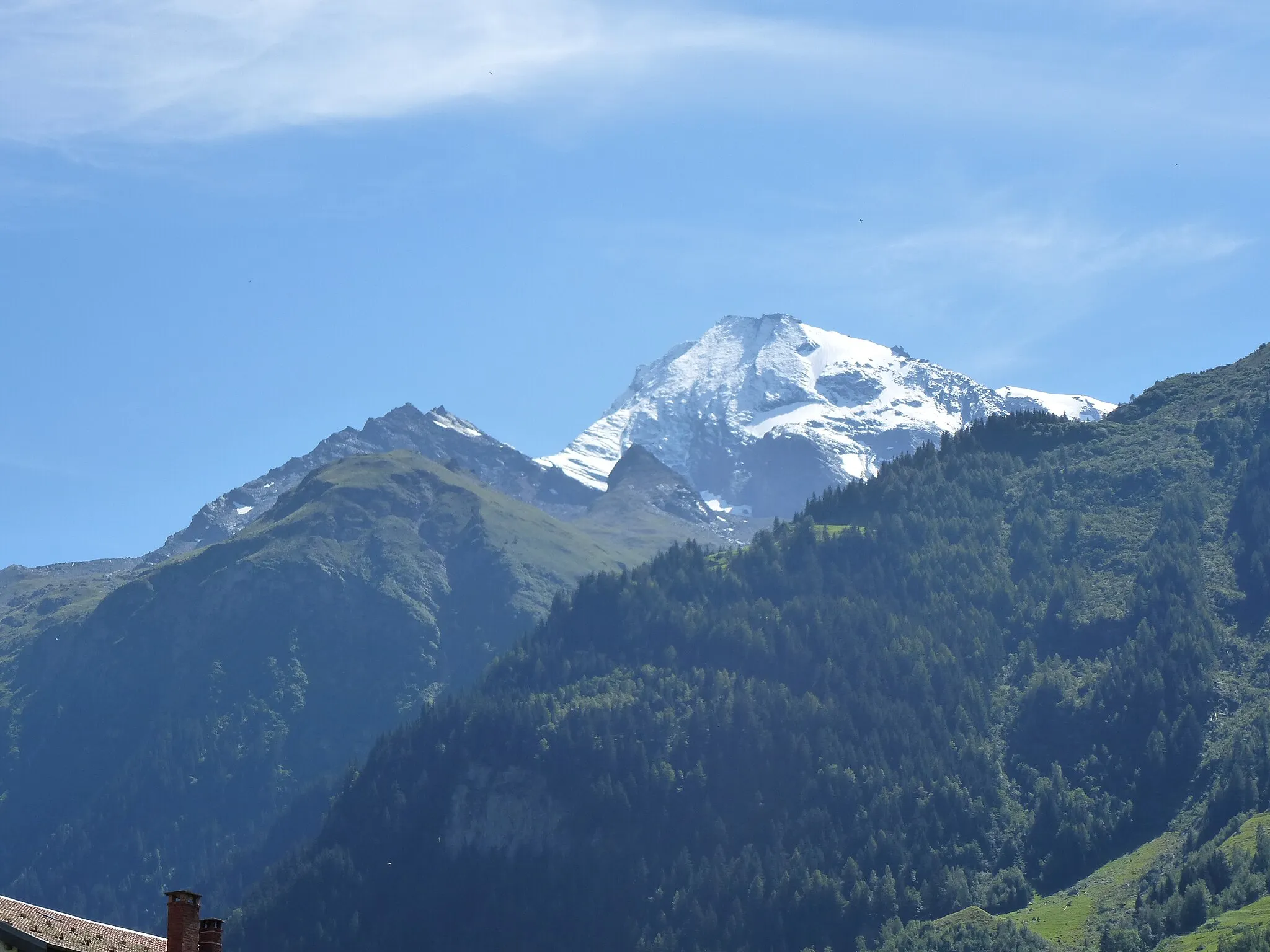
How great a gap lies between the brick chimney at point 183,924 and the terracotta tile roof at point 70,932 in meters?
1.70

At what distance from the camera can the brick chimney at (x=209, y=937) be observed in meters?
81.4

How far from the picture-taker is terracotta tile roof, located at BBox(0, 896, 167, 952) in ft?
252

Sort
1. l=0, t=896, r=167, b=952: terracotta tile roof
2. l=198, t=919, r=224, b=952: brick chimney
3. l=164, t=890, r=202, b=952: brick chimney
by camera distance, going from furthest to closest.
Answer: l=198, t=919, r=224, b=952: brick chimney, l=164, t=890, r=202, b=952: brick chimney, l=0, t=896, r=167, b=952: terracotta tile roof

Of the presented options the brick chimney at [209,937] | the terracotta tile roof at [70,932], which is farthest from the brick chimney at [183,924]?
the terracotta tile roof at [70,932]

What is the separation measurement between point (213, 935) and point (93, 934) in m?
4.57

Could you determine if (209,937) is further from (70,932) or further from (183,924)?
(70,932)

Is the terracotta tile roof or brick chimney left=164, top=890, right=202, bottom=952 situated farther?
brick chimney left=164, top=890, right=202, bottom=952

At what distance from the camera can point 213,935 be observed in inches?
3219

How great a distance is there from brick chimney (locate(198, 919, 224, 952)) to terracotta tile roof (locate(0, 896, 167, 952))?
1636mm

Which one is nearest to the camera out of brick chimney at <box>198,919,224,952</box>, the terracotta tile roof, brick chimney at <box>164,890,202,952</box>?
the terracotta tile roof

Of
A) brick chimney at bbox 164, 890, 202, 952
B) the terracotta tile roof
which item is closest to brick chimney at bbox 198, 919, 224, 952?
brick chimney at bbox 164, 890, 202, 952

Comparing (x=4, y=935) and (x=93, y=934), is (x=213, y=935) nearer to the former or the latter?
(x=93, y=934)

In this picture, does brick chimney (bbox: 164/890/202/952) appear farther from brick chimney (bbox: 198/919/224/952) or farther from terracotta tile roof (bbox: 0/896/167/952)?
terracotta tile roof (bbox: 0/896/167/952)

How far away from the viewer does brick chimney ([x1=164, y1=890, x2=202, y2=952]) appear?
79688 millimetres
